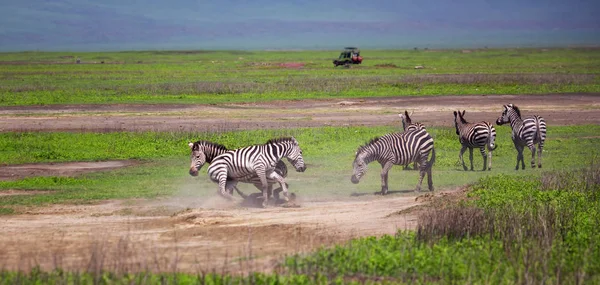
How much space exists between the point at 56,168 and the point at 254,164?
8.09 meters

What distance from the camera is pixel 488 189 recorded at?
52.4 ft

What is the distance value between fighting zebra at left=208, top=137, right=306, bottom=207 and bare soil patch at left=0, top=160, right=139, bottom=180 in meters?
6.19

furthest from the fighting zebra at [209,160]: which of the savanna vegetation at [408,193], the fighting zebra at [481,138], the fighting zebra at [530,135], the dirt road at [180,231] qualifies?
the fighting zebra at [530,135]

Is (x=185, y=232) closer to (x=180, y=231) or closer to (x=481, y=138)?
(x=180, y=231)

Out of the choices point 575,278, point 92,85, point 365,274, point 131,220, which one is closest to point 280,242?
point 365,274

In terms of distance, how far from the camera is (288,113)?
1446 inches

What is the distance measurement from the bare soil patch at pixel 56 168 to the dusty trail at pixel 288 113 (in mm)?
7092

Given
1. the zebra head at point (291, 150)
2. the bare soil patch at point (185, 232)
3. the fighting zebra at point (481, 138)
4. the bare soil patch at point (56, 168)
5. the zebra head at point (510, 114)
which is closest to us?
the bare soil patch at point (185, 232)

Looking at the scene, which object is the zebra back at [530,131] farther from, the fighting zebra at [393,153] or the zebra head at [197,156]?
the zebra head at [197,156]

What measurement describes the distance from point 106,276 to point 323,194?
8007 millimetres

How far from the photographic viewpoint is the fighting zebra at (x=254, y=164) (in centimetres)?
1595

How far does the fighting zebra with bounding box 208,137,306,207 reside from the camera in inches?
628

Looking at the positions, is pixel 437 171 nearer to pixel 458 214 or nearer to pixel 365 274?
pixel 458 214

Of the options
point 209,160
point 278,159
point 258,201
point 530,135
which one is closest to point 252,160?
point 278,159
